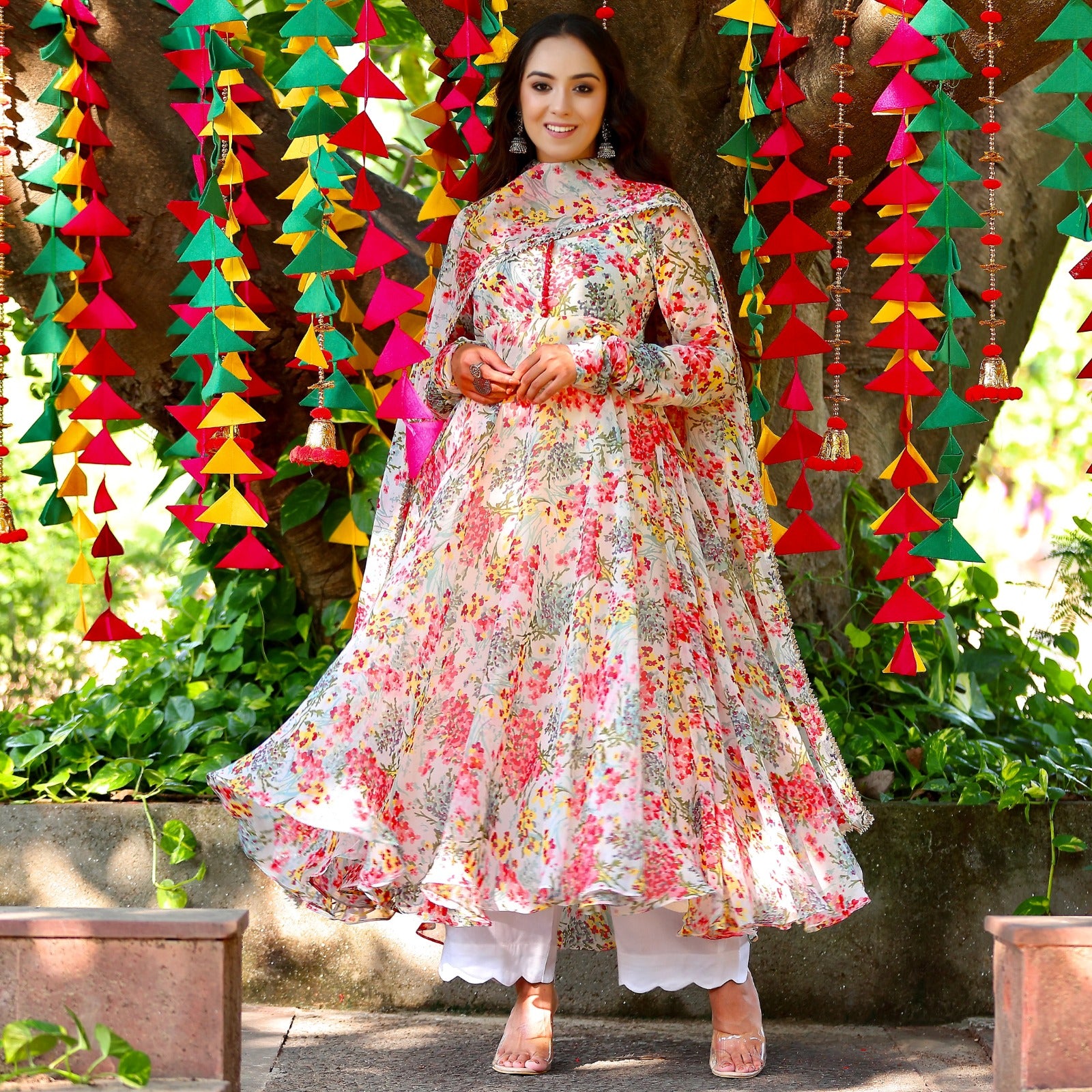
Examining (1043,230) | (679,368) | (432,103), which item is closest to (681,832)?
(679,368)

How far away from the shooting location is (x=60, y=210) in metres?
2.68

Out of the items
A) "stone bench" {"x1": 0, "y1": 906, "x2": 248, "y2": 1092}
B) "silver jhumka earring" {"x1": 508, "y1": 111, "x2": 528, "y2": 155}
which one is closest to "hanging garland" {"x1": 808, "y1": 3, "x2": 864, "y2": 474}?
"silver jhumka earring" {"x1": 508, "y1": 111, "x2": 528, "y2": 155}

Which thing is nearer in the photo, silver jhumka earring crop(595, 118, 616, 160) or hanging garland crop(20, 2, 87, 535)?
silver jhumka earring crop(595, 118, 616, 160)

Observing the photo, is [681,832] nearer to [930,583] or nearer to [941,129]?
[941,129]

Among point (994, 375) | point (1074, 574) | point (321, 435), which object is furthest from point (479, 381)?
point (1074, 574)

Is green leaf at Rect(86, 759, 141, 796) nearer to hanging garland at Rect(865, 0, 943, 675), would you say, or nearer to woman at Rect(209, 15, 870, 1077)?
woman at Rect(209, 15, 870, 1077)

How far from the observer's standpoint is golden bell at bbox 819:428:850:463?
2381 millimetres

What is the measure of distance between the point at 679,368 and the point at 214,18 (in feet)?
3.25

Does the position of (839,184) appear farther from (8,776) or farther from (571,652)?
(8,776)

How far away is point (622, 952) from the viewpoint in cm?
225

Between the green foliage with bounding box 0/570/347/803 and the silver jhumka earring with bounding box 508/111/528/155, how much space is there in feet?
3.96

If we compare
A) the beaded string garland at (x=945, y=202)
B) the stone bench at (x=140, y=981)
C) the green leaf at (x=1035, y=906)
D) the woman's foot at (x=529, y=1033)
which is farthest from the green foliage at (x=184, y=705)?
the green leaf at (x=1035, y=906)

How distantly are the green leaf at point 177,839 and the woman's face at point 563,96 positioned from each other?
153cm

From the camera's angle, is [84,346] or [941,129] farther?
[84,346]
